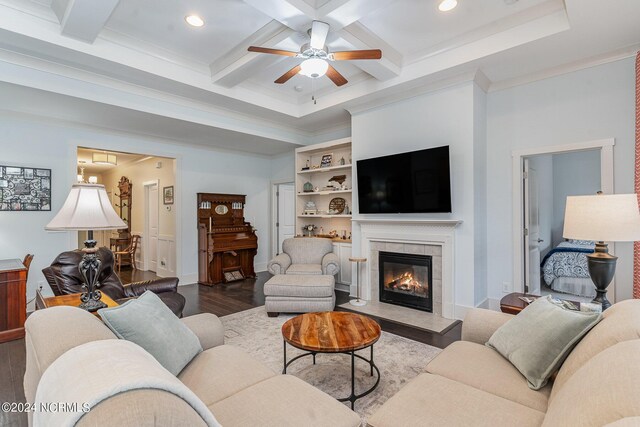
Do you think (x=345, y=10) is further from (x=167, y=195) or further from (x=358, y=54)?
(x=167, y=195)

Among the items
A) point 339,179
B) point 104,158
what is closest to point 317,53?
point 339,179

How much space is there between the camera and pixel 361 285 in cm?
479

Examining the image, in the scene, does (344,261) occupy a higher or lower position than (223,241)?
lower

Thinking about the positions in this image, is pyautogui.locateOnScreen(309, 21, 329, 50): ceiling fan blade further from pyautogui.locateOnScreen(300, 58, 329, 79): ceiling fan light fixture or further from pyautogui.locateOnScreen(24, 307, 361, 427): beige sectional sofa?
pyautogui.locateOnScreen(24, 307, 361, 427): beige sectional sofa

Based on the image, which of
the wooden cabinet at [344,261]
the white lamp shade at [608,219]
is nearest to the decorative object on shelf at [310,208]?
the wooden cabinet at [344,261]

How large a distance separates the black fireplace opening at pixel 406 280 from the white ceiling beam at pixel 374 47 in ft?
7.88

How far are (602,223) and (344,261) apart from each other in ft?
12.3

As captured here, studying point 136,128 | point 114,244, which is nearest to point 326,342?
point 136,128

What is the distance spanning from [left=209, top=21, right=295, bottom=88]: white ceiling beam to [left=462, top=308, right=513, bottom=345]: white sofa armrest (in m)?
3.00

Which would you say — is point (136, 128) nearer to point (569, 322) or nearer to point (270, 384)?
point (270, 384)

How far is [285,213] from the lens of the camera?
286 inches

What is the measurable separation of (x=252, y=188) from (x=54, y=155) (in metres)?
3.49

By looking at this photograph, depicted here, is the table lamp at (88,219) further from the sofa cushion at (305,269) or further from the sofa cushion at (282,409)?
the sofa cushion at (305,269)

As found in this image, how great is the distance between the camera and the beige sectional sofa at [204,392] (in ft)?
2.21
